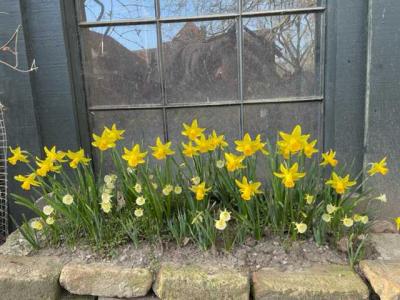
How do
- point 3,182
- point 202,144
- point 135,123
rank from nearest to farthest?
point 202,144 < point 3,182 < point 135,123

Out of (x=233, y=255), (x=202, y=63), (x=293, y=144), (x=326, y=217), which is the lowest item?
(x=233, y=255)

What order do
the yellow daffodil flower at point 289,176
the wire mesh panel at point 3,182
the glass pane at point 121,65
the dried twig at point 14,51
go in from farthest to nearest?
the glass pane at point 121,65 → the wire mesh panel at point 3,182 → the dried twig at point 14,51 → the yellow daffodil flower at point 289,176

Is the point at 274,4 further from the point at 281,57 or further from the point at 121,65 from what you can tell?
the point at 121,65

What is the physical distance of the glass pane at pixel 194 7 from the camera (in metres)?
1.99

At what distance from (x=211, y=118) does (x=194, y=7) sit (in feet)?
1.87

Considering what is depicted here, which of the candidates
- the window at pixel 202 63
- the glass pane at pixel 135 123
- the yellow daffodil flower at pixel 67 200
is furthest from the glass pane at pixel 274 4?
the yellow daffodil flower at pixel 67 200

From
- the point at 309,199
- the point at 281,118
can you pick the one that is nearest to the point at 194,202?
the point at 309,199

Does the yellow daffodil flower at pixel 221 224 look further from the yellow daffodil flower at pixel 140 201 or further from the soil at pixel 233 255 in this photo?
the yellow daffodil flower at pixel 140 201

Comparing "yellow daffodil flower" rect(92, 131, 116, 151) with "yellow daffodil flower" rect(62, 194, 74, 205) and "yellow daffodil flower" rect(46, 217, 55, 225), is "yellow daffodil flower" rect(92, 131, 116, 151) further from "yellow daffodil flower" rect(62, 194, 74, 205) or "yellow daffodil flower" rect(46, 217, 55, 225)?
"yellow daffodil flower" rect(46, 217, 55, 225)

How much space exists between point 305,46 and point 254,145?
76 centimetres

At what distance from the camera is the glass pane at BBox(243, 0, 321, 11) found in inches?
76.6

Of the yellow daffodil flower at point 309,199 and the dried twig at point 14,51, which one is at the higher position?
the dried twig at point 14,51

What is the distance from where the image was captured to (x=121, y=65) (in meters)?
2.08

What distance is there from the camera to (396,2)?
5.66 feet
